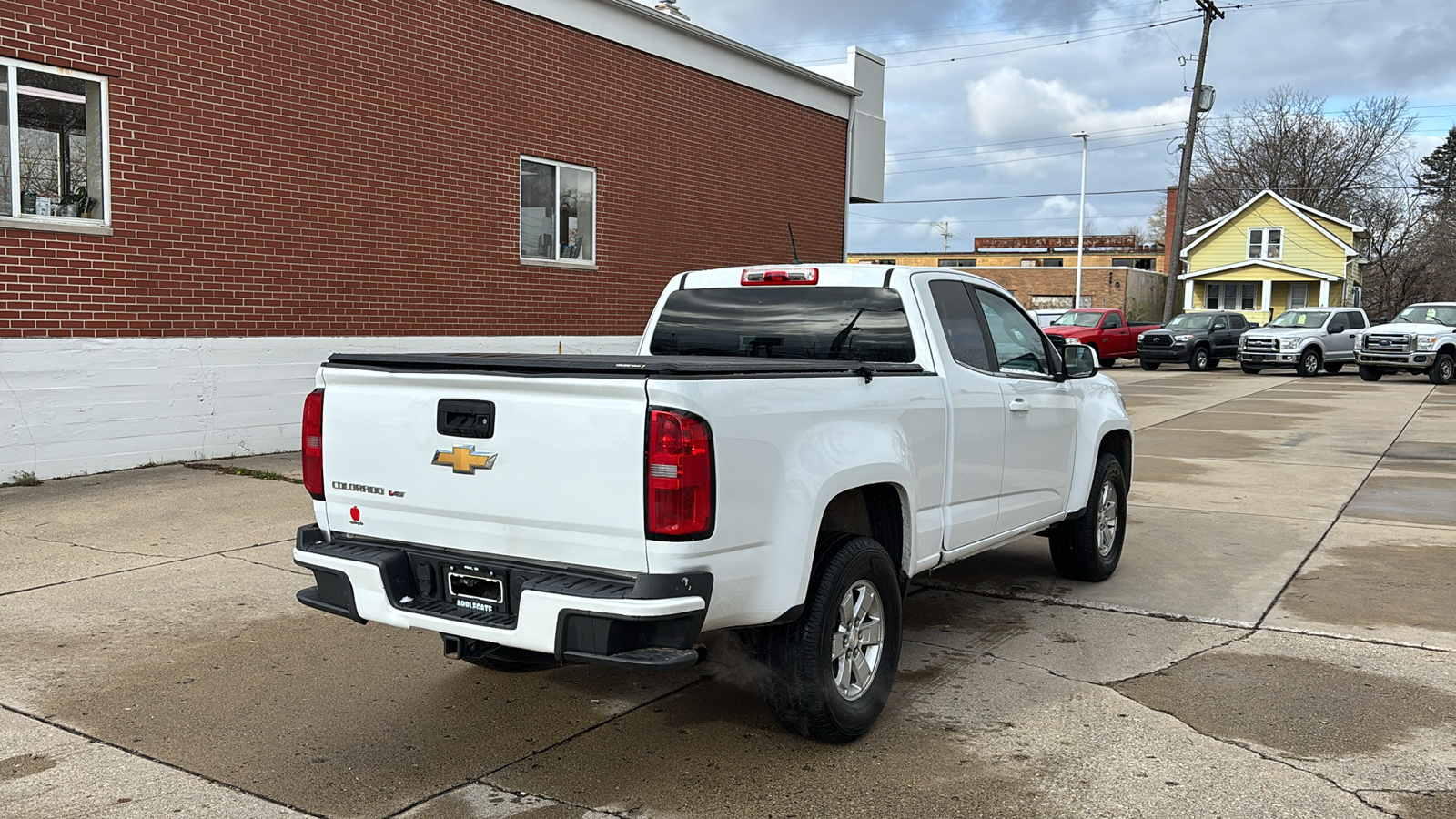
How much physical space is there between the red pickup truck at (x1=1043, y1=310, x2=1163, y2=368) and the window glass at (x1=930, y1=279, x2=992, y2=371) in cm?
2818

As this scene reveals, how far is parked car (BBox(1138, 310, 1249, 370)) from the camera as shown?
110ft

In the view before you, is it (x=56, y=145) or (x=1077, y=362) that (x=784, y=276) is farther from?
(x=56, y=145)

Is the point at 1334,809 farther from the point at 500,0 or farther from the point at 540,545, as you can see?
the point at 500,0

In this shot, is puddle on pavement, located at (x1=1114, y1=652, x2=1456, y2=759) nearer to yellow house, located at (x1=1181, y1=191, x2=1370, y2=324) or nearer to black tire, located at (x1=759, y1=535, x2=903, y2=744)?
black tire, located at (x1=759, y1=535, x2=903, y2=744)

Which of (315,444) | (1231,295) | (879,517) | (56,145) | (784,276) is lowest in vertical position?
(879,517)

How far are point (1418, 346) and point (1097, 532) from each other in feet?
79.9

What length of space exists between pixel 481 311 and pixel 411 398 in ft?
33.1

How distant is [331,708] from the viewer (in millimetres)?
4891

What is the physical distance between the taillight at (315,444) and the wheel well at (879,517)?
2.09 meters

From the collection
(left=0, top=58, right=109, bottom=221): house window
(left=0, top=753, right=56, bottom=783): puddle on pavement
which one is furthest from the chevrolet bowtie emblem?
(left=0, top=58, right=109, bottom=221): house window

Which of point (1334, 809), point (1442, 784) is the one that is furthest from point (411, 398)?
point (1442, 784)

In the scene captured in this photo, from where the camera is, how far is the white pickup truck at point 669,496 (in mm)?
3727

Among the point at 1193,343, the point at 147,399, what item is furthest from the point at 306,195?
the point at 1193,343

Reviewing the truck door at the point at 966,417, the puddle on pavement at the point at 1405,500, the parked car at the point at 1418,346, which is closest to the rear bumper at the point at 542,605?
the truck door at the point at 966,417
